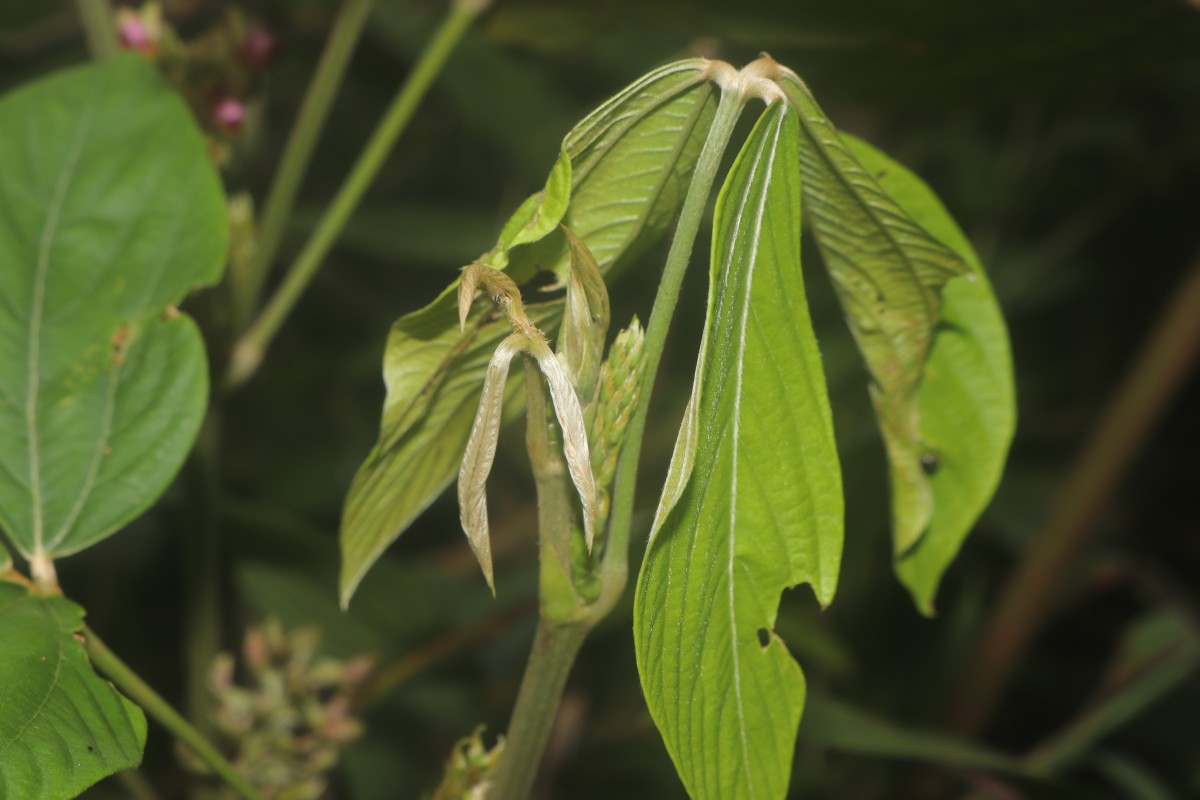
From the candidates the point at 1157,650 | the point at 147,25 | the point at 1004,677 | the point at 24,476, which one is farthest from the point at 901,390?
the point at 1157,650

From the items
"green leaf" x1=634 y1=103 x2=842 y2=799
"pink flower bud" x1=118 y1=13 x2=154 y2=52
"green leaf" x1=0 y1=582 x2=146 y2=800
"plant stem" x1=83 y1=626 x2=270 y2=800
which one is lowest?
"plant stem" x1=83 y1=626 x2=270 y2=800

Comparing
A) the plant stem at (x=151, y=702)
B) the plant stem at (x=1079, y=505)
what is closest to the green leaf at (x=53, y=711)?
the plant stem at (x=151, y=702)

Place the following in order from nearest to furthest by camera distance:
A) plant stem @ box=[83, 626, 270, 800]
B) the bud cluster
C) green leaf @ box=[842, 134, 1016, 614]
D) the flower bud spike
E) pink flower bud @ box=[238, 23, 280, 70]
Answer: the flower bud spike < plant stem @ box=[83, 626, 270, 800] < green leaf @ box=[842, 134, 1016, 614] < the bud cluster < pink flower bud @ box=[238, 23, 280, 70]

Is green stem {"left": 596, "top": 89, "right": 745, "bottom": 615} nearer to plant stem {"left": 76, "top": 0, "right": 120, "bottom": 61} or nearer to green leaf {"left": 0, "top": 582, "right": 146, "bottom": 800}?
green leaf {"left": 0, "top": 582, "right": 146, "bottom": 800}

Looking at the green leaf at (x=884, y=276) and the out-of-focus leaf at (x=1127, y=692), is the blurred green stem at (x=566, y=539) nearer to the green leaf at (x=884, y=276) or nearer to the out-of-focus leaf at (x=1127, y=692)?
the green leaf at (x=884, y=276)

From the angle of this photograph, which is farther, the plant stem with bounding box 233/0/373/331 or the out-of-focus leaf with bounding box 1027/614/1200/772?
the out-of-focus leaf with bounding box 1027/614/1200/772

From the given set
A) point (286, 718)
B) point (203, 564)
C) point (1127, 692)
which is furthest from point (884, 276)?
point (1127, 692)

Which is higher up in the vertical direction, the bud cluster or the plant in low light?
the plant in low light

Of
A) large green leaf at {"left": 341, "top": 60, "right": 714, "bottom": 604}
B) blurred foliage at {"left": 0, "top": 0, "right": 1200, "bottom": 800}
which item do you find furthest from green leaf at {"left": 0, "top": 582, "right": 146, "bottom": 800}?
blurred foliage at {"left": 0, "top": 0, "right": 1200, "bottom": 800}
